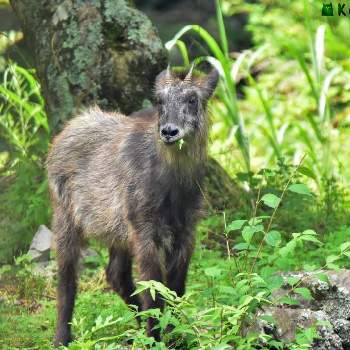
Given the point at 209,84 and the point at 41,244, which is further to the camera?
the point at 41,244

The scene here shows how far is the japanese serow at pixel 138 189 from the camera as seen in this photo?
18.5 feet

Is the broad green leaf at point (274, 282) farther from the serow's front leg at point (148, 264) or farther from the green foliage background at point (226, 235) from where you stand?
the serow's front leg at point (148, 264)

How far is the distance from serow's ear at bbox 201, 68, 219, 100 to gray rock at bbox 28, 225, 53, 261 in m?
2.38

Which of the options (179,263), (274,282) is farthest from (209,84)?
(274,282)

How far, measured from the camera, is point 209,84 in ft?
18.8

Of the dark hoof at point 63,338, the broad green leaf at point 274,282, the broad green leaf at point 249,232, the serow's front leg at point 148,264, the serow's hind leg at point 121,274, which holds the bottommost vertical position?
the dark hoof at point 63,338

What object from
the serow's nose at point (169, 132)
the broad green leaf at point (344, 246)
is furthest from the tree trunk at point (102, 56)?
the broad green leaf at point (344, 246)

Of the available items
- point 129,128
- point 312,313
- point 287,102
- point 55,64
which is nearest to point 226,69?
point 55,64

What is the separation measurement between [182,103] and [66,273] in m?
1.62

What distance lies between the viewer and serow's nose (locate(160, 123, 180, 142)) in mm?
A: 5320

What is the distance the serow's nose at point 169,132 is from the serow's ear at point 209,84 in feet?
1.51

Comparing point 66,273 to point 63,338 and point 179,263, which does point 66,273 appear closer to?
point 63,338

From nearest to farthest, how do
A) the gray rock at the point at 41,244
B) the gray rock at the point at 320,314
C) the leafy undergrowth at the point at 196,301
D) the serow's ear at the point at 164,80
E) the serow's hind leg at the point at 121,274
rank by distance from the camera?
1. the leafy undergrowth at the point at 196,301
2. the gray rock at the point at 320,314
3. the serow's ear at the point at 164,80
4. the serow's hind leg at the point at 121,274
5. the gray rock at the point at 41,244

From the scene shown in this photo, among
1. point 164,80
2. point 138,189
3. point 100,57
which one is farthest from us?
point 100,57
